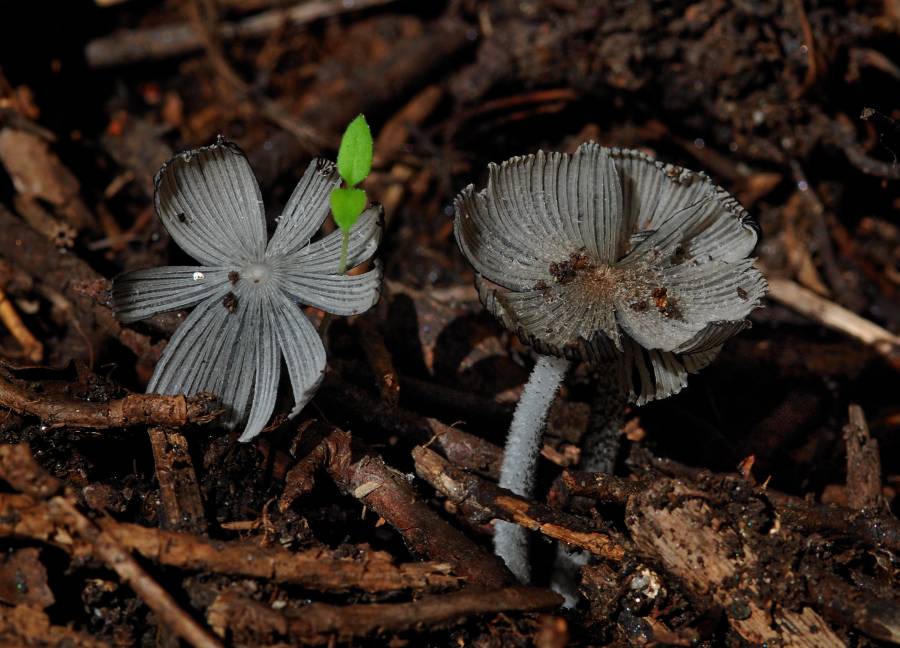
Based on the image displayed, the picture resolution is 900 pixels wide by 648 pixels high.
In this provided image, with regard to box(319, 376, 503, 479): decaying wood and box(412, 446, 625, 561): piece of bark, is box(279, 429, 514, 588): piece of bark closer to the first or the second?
box(412, 446, 625, 561): piece of bark

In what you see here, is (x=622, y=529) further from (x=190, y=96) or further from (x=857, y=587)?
(x=190, y=96)

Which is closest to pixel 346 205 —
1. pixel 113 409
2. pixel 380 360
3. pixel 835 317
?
pixel 380 360

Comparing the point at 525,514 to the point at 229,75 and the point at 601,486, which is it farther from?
the point at 229,75

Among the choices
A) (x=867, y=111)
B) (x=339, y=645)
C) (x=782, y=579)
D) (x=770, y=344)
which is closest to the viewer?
(x=339, y=645)

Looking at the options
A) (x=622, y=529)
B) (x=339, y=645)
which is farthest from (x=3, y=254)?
(x=622, y=529)

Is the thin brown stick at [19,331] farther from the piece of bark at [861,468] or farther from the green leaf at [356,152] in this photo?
the piece of bark at [861,468]

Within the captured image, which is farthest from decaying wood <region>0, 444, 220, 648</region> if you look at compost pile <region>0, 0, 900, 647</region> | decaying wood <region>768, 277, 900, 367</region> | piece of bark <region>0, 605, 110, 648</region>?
decaying wood <region>768, 277, 900, 367</region>
